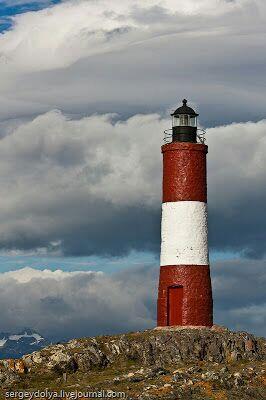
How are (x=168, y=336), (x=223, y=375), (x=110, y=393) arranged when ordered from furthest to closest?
(x=168, y=336) → (x=223, y=375) → (x=110, y=393)

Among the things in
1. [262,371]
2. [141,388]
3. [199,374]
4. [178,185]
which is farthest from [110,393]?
[178,185]

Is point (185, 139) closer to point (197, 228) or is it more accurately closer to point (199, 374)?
point (197, 228)

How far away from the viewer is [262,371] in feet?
188

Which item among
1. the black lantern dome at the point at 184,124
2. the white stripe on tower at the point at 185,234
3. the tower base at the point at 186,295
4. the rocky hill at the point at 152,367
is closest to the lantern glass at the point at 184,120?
the black lantern dome at the point at 184,124

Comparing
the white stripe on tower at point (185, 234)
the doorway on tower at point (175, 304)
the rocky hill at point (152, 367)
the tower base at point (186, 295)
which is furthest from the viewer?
the doorway on tower at point (175, 304)

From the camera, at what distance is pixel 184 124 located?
67688mm

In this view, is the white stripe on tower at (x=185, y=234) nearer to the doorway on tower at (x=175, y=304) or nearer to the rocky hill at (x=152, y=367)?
the doorway on tower at (x=175, y=304)

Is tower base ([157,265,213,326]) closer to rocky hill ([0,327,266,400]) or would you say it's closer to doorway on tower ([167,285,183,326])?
doorway on tower ([167,285,183,326])

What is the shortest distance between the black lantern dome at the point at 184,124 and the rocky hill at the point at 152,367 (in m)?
13.7

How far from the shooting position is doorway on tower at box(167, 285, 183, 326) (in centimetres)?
6581

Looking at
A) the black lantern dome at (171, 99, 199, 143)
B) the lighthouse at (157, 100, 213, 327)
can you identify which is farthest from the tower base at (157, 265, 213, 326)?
the black lantern dome at (171, 99, 199, 143)

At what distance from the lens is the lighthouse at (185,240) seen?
2569 inches

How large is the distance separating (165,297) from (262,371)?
11.2 metres

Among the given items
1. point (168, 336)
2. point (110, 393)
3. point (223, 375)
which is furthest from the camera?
point (168, 336)
